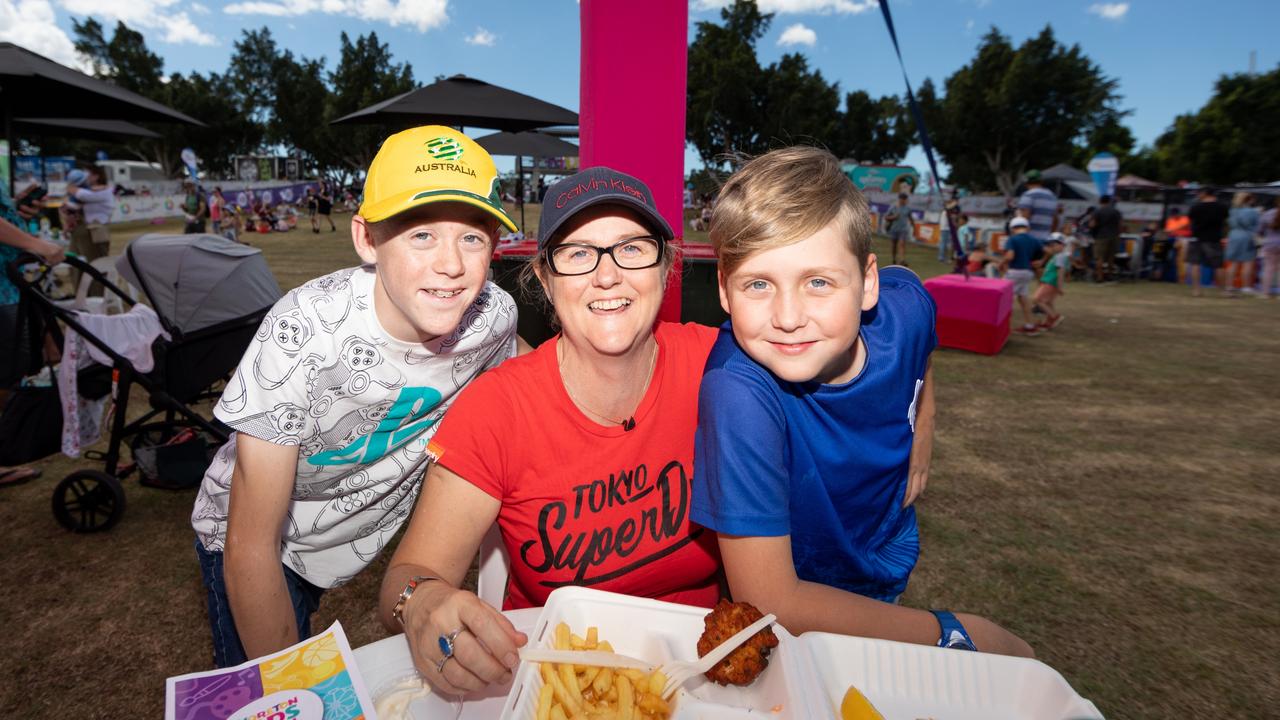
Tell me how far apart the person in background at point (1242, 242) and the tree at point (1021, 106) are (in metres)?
35.4

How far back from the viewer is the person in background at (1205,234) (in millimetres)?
14930

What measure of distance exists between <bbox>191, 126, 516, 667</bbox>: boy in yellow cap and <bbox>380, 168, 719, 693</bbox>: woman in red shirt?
278 mm

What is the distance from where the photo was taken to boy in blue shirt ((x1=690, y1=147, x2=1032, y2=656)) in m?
1.47

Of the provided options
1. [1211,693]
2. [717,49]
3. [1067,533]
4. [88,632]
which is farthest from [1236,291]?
[717,49]

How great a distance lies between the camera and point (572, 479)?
67.9 inches

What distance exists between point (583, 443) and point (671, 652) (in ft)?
Answer: 2.05

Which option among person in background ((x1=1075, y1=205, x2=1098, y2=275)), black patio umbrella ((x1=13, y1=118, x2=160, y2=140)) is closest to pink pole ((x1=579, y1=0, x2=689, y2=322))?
black patio umbrella ((x1=13, y1=118, x2=160, y2=140))

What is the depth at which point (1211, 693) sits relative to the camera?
283 cm

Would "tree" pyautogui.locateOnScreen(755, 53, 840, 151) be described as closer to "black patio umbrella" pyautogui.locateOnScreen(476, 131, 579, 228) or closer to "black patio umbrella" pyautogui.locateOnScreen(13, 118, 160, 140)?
"black patio umbrella" pyautogui.locateOnScreen(476, 131, 579, 228)

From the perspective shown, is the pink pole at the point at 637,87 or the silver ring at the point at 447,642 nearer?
the silver ring at the point at 447,642

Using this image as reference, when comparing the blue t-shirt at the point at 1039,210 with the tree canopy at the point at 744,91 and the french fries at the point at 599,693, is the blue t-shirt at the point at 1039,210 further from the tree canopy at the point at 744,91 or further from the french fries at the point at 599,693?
the tree canopy at the point at 744,91

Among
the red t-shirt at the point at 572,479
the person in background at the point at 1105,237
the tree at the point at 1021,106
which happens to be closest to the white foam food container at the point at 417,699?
the red t-shirt at the point at 572,479

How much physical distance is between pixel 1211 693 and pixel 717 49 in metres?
51.5

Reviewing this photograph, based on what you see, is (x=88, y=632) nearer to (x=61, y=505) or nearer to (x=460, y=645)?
(x=61, y=505)
